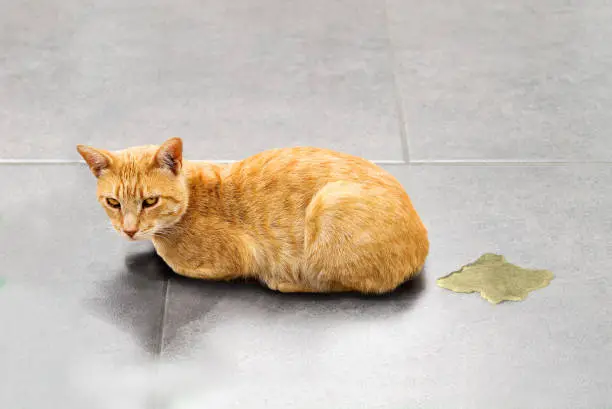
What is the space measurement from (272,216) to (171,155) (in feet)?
1.26

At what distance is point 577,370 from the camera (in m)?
2.63

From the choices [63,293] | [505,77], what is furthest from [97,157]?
[505,77]

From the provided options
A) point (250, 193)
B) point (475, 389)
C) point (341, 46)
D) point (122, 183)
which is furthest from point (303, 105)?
point (475, 389)

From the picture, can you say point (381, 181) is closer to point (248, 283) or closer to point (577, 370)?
point (248, 283)

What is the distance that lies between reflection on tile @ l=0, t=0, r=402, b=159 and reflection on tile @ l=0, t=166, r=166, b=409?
Answer: 12.0 inches

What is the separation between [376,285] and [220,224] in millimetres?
561

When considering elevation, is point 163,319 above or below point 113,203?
below

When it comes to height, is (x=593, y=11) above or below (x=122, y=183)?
below

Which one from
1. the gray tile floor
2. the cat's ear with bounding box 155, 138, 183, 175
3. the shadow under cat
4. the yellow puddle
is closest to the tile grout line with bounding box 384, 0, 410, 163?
the gray tile floor

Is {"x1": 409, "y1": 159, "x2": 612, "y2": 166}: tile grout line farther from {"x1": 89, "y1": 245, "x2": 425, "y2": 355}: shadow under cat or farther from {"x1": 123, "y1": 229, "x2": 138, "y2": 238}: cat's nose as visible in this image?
{"x1": 123, "y1": 229, "x2": 138, "y2": 238}: cat's nose

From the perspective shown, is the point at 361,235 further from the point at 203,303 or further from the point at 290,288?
the point at 203,303

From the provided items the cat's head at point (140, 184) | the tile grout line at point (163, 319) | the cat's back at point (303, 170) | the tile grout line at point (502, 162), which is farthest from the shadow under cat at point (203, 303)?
the tile grout line at point (502, 162)

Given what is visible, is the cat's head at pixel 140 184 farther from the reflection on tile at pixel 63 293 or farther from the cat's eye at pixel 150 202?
the reflection on tile at pixel 63 293

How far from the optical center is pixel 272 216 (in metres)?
2.70
